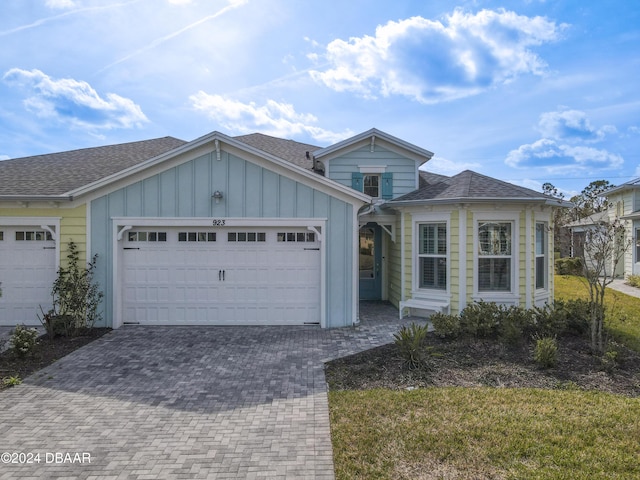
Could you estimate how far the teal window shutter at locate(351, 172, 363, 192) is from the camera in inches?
437

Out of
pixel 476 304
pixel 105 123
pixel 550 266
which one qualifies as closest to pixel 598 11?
pixel 550 266

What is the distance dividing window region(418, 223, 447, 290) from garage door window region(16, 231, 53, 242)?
9.29 meters

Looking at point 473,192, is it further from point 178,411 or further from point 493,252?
point 178,411

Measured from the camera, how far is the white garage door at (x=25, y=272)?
28.5 feet

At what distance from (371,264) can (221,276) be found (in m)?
5.28

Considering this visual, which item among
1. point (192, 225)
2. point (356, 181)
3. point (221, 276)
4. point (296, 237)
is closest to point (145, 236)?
point (192, 225)

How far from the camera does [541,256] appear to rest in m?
9.32

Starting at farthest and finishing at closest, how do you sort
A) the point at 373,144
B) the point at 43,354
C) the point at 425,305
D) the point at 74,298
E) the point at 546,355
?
the point at 373,144 < the point at 425,305 < the point at 74,298 < the point at 43,354 < the point at 546,355

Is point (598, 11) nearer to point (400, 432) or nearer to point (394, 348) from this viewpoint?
point (394, 348)

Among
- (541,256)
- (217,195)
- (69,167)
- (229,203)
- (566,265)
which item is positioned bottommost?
(566,265)

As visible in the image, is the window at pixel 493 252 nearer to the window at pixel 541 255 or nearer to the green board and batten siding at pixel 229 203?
the window at pixel 541 255

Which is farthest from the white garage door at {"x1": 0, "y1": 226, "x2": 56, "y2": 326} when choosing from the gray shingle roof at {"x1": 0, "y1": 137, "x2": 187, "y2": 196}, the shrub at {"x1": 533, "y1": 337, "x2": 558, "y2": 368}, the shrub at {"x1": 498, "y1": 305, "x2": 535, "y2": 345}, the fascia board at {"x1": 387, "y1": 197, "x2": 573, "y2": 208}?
the shrub at {"x1": 533, "y1": 337, "x2": 558, "y2": 368}

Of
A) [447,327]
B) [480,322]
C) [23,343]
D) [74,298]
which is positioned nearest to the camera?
[23,343]

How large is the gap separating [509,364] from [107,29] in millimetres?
12107
